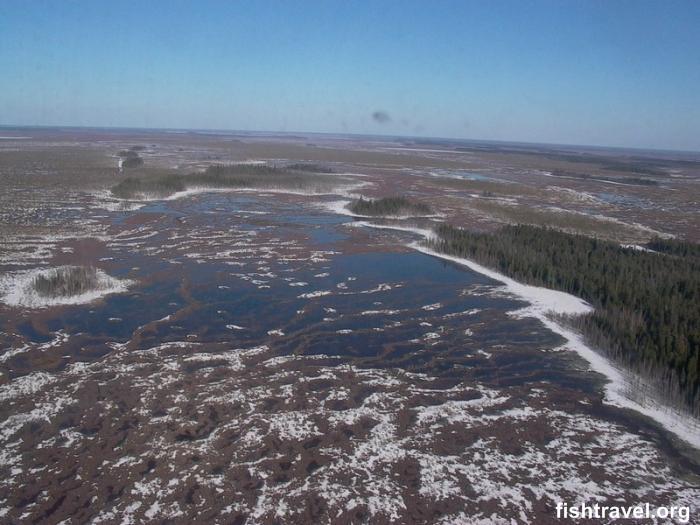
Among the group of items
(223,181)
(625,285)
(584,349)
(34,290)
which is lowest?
(584,349)

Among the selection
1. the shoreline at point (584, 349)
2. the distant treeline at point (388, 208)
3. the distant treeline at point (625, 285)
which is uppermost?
the distant treeline at point (388, 208)

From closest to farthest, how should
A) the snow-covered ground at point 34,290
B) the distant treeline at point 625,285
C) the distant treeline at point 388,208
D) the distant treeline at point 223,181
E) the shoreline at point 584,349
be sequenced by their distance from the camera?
the shoreline at point 584,349
the distant treeline at point 625,285
the snow-covered ground at point 34,290
the distant treeline at point 388,208
the distant treeline at point 223,181

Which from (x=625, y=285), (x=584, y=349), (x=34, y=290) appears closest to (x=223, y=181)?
(x=34, y=290)

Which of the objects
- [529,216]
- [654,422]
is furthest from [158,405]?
[529,216]

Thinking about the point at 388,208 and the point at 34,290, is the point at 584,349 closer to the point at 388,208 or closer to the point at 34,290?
the point at 34,290

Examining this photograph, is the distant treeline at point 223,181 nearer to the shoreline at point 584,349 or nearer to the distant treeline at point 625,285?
the distant treeline at point 625,285

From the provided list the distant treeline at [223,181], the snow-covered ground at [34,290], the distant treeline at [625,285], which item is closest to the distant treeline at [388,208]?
the distant treeline at [625,285]

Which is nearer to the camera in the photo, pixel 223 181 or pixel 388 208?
pixel 388 208

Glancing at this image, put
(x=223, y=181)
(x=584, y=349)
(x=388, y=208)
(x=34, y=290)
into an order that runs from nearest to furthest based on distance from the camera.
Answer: (x=584, y=349)
(x=34, y=290)
(x=388, y=208)
(x=223, y=181)
